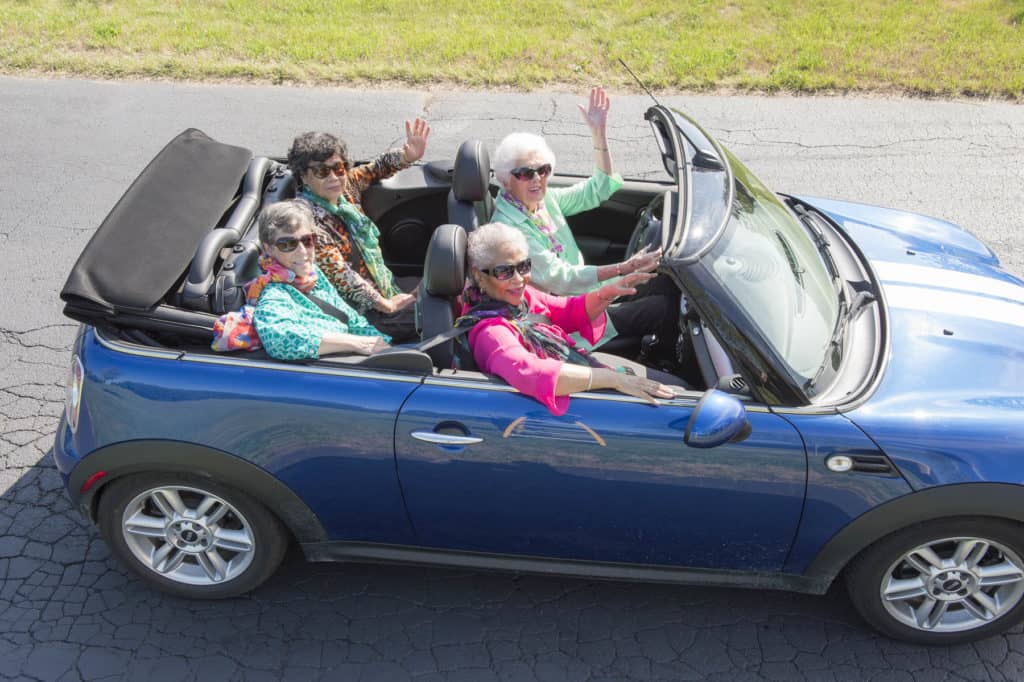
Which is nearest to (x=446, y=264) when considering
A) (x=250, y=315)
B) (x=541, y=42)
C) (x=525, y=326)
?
(x=525, y=326)

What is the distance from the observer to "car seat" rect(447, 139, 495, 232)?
4137mm

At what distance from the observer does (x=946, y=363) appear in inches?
129

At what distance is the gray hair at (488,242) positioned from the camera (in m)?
3.37

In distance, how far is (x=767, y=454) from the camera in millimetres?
3041

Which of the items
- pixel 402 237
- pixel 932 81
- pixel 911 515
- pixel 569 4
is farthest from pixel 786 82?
pixel 911 515

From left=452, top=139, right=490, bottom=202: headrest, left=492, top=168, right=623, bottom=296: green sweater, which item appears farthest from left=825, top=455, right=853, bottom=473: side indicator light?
left=452, top=139, right=490, bottom=202: headrest

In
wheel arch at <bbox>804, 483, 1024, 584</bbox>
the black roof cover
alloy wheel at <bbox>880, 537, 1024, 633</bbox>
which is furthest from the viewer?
the black roof cover

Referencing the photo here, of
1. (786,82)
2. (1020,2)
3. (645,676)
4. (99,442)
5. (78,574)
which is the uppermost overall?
(1020,2)

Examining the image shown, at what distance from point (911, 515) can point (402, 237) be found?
2.85 meters

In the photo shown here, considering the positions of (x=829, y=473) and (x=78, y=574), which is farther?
(x=78, y=574)

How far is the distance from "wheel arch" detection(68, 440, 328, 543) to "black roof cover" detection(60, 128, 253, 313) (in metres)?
0.51

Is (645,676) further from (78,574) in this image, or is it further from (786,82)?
(786,82)

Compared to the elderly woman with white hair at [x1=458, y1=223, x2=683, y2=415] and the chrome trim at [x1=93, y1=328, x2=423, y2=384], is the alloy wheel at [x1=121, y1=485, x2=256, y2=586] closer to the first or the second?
the chrome trim at [x1=93, y1=328, x2=423, y2=384]

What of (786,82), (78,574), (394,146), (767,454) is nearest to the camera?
(767,454)
